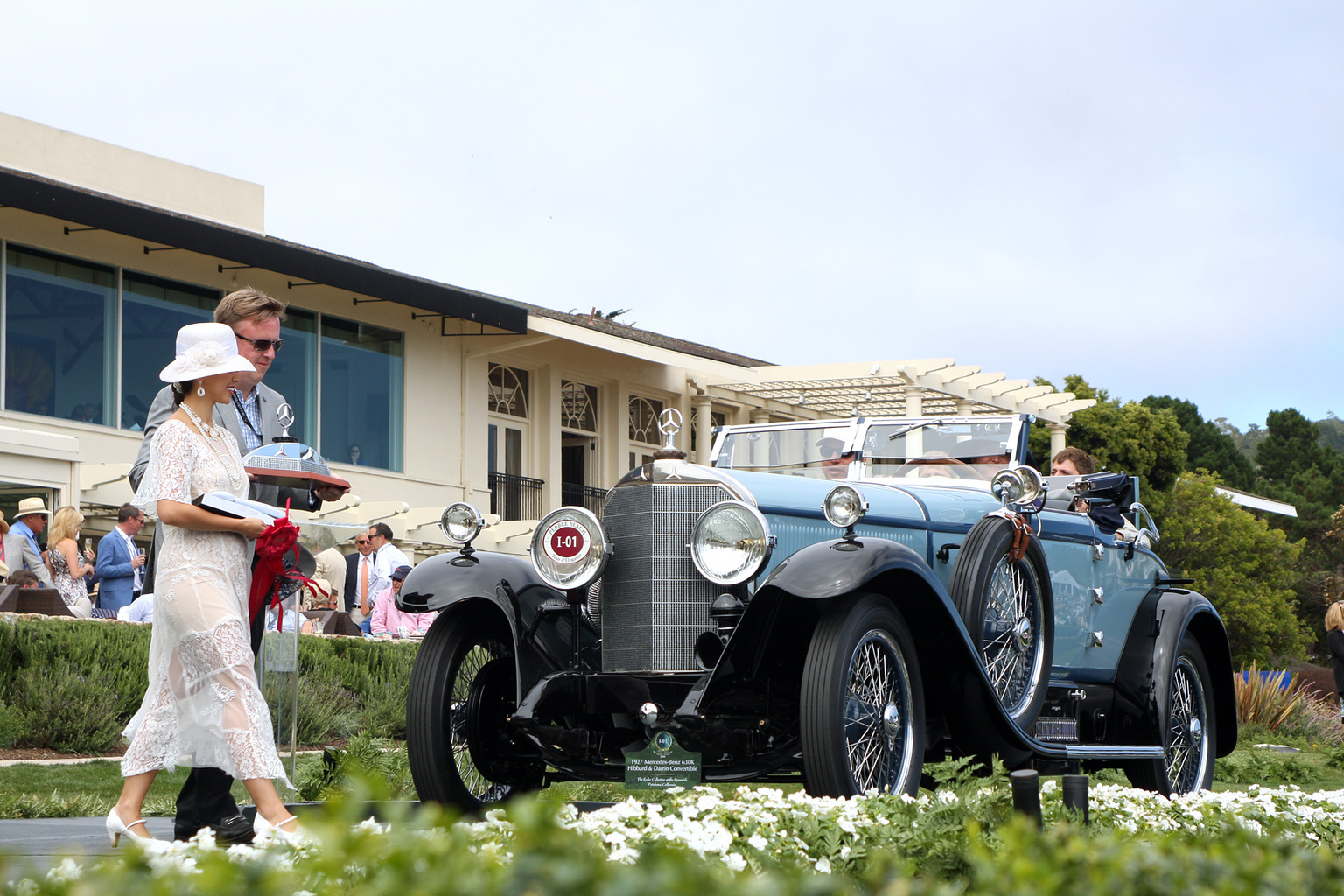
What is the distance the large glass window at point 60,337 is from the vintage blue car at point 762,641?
13.2 metres

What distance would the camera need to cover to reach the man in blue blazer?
11.3 metres

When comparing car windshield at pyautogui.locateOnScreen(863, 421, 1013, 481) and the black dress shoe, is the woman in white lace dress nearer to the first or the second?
the black dress shoe

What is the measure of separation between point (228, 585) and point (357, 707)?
22.2 ft

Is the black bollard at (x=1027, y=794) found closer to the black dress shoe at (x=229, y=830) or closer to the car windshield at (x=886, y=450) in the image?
the black dress shoe at (x=229, y=830)

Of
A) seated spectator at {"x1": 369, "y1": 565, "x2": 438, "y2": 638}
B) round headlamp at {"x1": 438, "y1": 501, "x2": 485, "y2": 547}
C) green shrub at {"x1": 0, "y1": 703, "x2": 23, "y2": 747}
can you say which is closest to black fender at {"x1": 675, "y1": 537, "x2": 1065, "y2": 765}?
round headlamp at {"x1": 438, "y1": 501, "x2": 485, "y2": 547}

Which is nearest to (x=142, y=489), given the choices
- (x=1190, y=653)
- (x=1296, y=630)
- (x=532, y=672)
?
(x=532, y=672)

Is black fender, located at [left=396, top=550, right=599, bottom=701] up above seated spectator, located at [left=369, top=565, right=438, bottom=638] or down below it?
above

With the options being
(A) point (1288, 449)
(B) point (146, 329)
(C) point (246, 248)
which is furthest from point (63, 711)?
(A) point (1288, 449)

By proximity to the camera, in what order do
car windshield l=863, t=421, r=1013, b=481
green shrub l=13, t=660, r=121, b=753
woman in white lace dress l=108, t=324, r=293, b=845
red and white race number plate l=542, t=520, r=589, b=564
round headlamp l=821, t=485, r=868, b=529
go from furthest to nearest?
green shrub l=13, t=660, r=121, b=753 → car windshield l=863, t=421, r=1013, b=481 → red and white race number plate l=542, t=520, r=589, b=564 → round headlamp l=821, t=485, r=868, b=529 → woman in white lace dress l=108, t=324, r=293, b=845

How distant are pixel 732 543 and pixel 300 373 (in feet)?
54.1

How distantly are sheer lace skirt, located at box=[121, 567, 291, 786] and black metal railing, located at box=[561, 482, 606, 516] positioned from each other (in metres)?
21.5

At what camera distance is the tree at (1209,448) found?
180 ft

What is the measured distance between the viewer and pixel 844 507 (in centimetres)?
530

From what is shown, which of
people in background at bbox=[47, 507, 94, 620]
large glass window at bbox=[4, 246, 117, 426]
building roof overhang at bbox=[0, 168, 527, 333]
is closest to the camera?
people in background at bbox=[47, 507, 94, 620]
